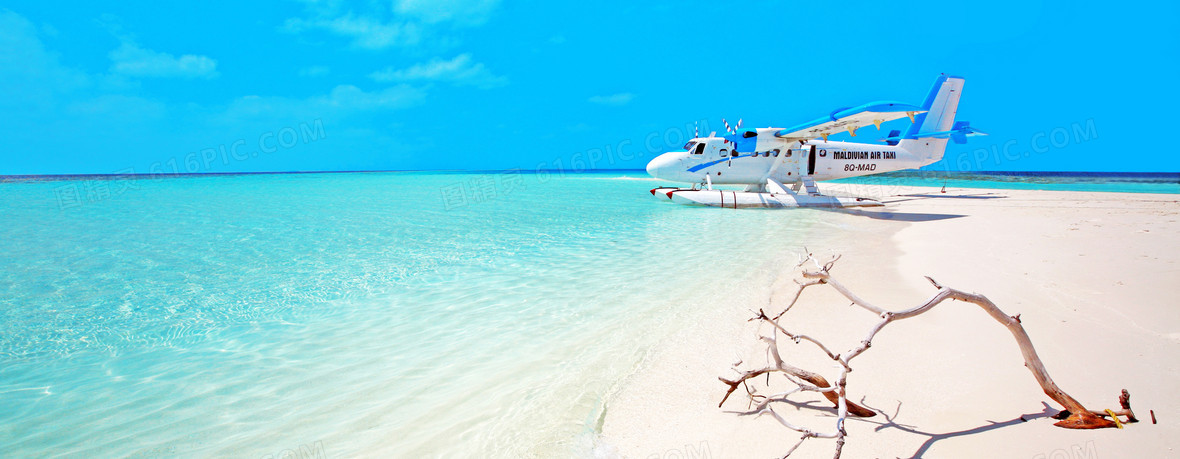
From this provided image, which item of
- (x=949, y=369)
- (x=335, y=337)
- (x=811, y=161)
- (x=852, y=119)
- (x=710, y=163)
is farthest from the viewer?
(x=811, y=161)

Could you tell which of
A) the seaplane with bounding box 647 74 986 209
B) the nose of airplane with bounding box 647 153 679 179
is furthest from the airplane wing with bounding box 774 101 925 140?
the nose of airplane with bounding box 647 153 679 179

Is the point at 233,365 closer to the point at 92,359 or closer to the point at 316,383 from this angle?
the point at 316,383

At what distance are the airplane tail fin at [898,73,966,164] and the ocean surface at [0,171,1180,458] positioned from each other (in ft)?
45.3

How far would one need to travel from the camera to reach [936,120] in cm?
1772

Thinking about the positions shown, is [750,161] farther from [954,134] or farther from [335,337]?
[335,337]

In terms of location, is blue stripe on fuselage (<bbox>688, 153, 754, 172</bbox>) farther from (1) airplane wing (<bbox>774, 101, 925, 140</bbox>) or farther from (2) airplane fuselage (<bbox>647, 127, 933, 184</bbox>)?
(1) airplane wing (<bbox>774, 101, 925, 140</bbox>)

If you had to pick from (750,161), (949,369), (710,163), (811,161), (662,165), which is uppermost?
(662,165)

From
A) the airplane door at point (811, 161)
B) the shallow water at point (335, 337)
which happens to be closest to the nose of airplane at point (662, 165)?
the airplane door at point (811, 161)

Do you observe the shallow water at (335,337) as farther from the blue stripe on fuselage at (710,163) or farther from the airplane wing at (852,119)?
the blue stripe on fuselage at (710,163)

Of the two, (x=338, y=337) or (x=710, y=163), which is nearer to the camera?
(x=338, y=337)

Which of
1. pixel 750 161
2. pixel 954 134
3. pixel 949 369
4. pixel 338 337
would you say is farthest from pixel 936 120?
pixel 338 337

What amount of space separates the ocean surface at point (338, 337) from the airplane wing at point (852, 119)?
5659 millimetres

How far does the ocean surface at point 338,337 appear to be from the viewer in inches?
86.5

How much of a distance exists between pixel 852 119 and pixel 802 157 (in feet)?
12.8
